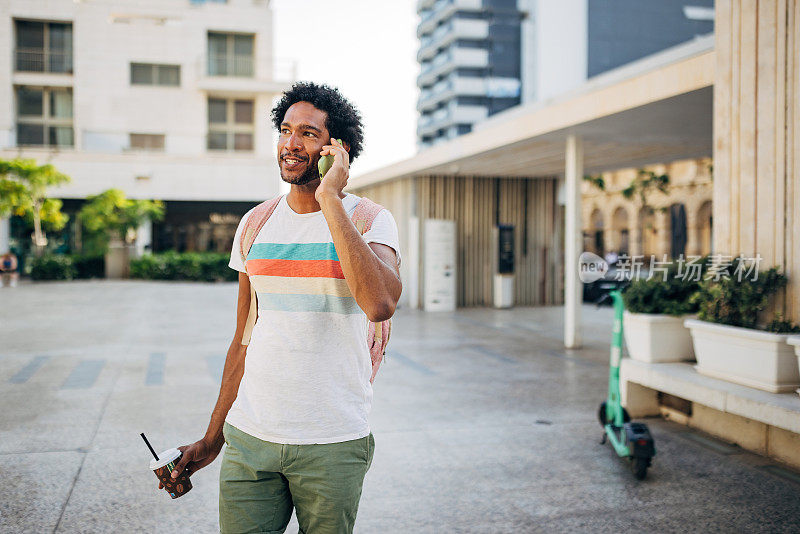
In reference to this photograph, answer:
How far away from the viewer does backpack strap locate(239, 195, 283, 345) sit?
2.03 meters

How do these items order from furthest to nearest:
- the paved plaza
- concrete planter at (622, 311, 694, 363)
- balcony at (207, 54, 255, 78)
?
balcony at (207, 54, 255, 78)
concrete planter at (622, 311, 694, 363)
the paved plaza

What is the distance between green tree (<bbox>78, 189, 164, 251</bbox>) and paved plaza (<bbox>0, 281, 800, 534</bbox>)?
16583 millimetres

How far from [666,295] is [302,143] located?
4.59 metres

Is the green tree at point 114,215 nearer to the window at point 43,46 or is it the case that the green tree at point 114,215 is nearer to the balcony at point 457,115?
the window at point 43,46

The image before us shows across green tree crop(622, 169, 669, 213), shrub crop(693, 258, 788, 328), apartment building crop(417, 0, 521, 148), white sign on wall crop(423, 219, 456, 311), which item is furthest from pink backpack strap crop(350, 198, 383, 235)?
apartment building crop(417, 0, 521, 148)

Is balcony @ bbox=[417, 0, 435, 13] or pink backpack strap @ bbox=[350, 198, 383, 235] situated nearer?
pink backpack strap @ bbox=[350, 198, 383, 235]

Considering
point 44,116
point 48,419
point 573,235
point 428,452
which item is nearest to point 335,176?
point 428,452

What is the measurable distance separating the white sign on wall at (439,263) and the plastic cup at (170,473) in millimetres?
13310

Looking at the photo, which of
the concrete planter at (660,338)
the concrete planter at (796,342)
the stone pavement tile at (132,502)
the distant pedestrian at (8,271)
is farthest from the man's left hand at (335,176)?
the distant pedestrian at (8,271)

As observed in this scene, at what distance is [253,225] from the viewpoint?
80.5 inches

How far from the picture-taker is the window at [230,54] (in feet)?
101

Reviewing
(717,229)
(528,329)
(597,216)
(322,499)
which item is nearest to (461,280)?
(528,329)

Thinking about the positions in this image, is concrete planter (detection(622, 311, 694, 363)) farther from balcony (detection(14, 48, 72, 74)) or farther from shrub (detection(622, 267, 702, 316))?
balcony (detection(14, 48, 72, 74))

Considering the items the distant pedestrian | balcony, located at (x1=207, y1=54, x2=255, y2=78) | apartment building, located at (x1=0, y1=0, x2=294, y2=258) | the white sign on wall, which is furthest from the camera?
balcony, located at (x1=207, y1=54, x2=255, y2=78)
